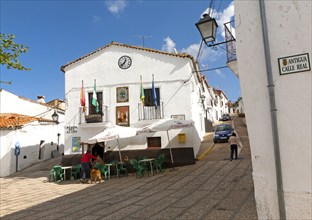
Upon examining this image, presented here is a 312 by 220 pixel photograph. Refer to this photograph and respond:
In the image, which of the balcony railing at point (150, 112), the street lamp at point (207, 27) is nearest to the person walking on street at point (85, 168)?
the balcony railing at point (150, 112)

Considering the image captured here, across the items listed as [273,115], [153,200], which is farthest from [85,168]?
[273,115]

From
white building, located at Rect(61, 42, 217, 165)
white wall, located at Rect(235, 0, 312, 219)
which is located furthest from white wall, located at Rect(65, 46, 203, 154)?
white wall, located at Rect(235, 0, 312, 219)

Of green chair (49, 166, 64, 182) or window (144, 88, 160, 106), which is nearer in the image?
green chair (49, 166, 64, 182)

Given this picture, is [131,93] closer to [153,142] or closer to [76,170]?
[153,142]

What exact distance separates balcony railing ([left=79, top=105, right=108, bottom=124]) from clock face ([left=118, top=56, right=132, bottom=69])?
3.00m

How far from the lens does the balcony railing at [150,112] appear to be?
15.7m

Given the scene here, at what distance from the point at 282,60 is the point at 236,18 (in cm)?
101

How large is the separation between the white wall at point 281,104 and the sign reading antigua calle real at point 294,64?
0.05 meters

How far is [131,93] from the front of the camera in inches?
645

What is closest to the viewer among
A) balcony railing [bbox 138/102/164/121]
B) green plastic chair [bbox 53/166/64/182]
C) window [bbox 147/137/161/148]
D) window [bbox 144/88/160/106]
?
green plastic chair [bbox 53/166/64/182]

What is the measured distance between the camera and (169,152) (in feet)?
48.4

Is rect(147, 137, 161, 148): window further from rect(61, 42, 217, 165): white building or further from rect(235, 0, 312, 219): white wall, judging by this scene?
rect(235, 0, 312, 219): white wall

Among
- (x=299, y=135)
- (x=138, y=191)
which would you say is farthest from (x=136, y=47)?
(x=299, y=135)

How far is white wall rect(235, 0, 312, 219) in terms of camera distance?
3.20 meters
